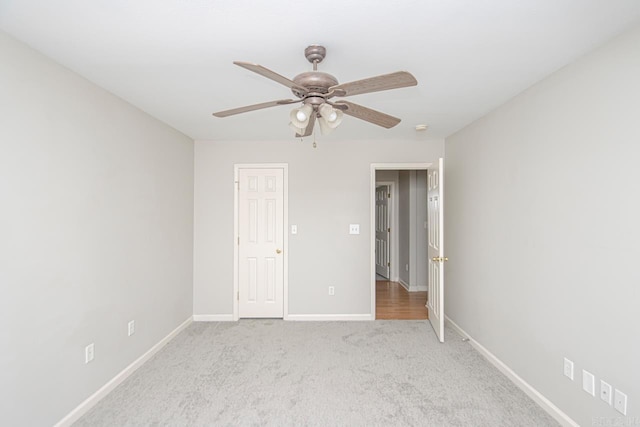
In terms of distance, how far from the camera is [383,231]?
6500 millimetres

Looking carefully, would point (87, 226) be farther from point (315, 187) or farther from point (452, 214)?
point (452, 214)

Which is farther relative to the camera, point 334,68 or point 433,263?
point 433,263

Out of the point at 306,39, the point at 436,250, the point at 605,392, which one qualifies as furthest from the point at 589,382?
the point at 306,39

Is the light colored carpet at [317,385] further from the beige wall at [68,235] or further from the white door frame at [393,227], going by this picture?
the white door frame at [393,227]

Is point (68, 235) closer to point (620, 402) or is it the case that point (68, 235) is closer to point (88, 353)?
point (88, 353)

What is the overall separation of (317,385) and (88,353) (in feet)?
5.61

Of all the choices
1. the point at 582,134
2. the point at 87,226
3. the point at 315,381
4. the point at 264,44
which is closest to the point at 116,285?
the point at 87,226

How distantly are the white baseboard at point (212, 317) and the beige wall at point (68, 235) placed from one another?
2.64 ft

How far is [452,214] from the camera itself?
3.72 meters

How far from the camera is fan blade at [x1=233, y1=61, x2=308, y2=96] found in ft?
4.07

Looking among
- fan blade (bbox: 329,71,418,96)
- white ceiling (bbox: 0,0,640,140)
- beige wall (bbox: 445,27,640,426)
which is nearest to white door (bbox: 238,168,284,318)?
white ceiling (bbox: 0,0,640,140)

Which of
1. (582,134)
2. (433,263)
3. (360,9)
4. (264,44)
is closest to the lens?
(360,9)

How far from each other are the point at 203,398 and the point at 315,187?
2.58m

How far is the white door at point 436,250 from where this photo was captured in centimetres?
321
